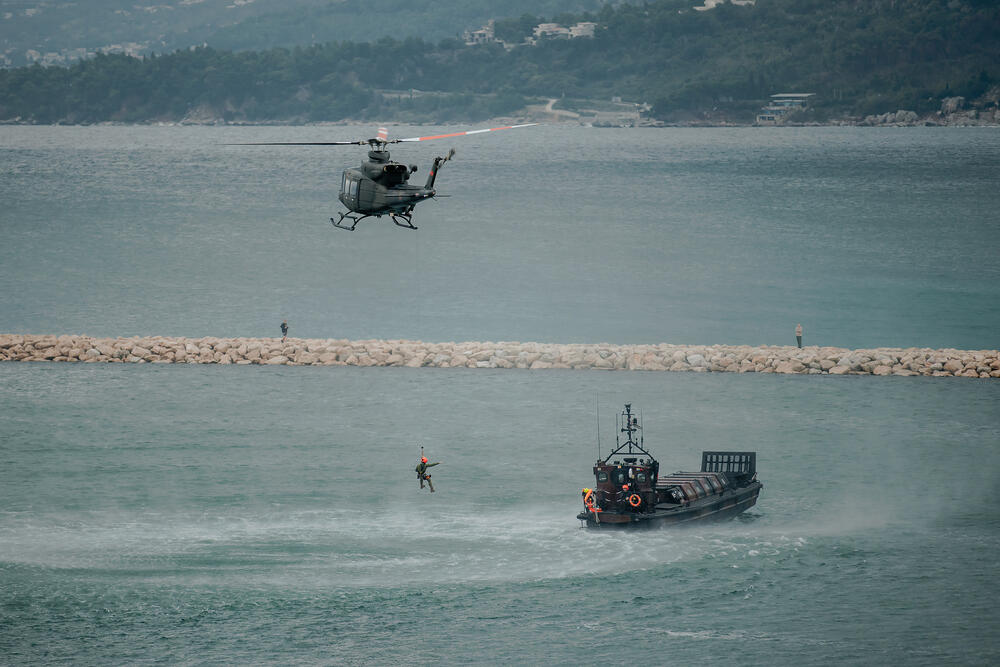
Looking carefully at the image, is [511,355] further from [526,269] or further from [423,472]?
[526,269]

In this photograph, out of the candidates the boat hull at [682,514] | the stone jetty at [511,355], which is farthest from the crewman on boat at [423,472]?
the stone jetty at [511,355]

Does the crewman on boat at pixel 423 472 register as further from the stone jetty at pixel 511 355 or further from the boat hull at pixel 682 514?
the stone jetty at pixel 511 355

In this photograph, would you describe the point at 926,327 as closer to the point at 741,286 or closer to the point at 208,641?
the point at 741,286

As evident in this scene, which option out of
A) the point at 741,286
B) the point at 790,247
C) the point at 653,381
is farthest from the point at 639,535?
the point at 790,247

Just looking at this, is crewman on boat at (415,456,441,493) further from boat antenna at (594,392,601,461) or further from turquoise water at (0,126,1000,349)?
turquoise water at (0,126,1000,349)

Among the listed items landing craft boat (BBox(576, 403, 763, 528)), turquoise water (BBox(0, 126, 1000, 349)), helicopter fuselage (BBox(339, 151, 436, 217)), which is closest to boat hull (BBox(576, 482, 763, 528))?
landing craft boat (BBox(576, 403, 763, 528))

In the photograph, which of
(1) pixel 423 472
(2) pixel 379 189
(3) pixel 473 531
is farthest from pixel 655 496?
(2) pixel 379 189
